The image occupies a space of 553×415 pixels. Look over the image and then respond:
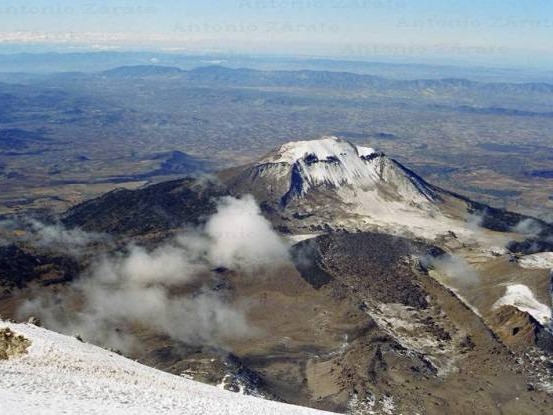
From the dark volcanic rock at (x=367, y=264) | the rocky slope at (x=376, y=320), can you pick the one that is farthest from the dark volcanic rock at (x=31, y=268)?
the dark volcanic rock at (x=367, y=264)

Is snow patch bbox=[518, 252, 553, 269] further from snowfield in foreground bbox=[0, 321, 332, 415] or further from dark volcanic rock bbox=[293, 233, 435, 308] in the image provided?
snowfield in foreground bbox=[0, 321, 332, 415]

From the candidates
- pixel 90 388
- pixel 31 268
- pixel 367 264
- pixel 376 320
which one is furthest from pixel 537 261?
pixel 90 388

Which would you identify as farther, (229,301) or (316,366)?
(229,301)

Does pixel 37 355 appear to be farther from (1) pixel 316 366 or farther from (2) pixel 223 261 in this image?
(2) pixel 223 261

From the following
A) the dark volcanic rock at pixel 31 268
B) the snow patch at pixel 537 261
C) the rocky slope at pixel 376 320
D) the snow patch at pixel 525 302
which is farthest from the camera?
the snow patch at pixel 537 261

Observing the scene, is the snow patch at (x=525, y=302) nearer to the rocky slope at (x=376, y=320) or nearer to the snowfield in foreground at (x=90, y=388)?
the rocky slope at (x=376, y=320)

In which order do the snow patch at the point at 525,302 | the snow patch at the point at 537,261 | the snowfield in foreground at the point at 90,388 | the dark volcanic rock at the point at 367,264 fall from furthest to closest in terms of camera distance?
the snow patch at the point at 537,261, the dark volcanic rock at the point at 367,264, the snow patch at the point at 525,302, the snowfield in foreground at the point at 90,388

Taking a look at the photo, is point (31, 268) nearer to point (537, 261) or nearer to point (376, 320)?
point (376, 320)

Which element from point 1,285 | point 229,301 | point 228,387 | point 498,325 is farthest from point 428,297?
point 1,285
